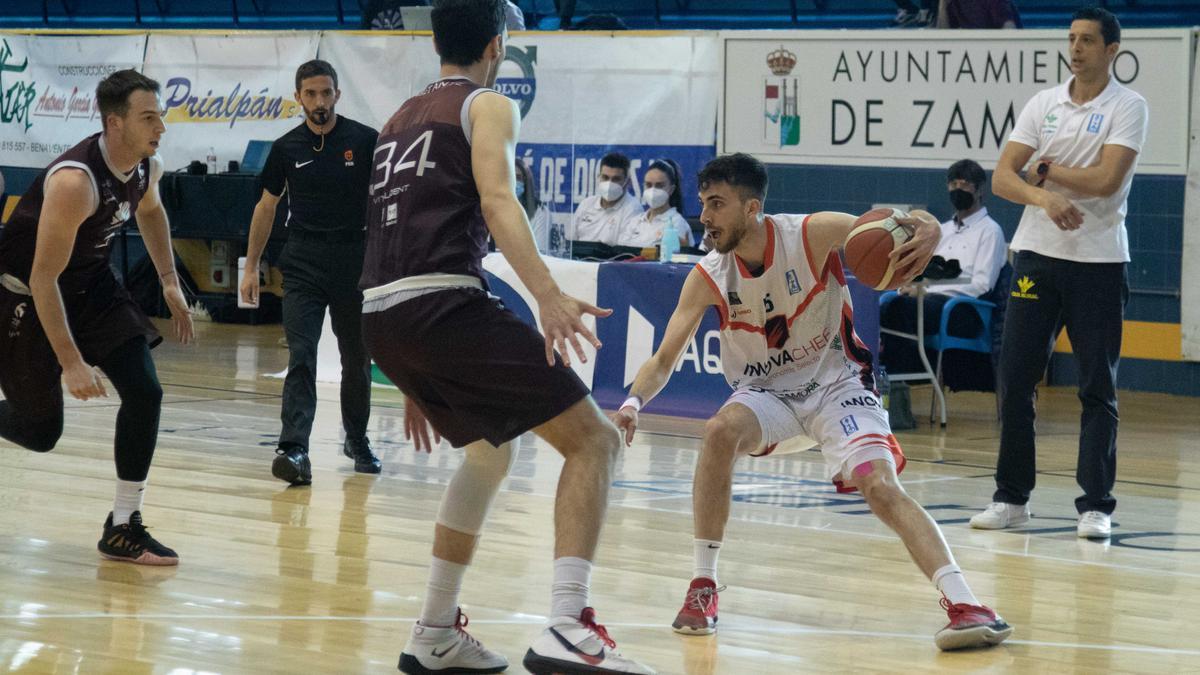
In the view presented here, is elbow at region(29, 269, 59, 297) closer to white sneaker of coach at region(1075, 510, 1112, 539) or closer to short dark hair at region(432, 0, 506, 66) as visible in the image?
short dark hair at region(432, 0, 506, 66)

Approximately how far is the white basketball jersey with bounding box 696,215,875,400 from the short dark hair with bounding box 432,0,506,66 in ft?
4.11

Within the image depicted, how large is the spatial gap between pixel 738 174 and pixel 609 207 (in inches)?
264

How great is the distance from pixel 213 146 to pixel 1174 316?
8.16 meters

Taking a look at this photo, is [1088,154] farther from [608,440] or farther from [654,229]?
[654,229]

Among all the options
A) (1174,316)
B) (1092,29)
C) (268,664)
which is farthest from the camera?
(1174,316)

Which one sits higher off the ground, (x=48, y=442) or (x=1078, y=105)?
(x=1078, y=105)

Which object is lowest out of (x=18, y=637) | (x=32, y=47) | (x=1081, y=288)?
(x=18, y=637)

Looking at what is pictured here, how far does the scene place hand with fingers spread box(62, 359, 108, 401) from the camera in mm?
5164

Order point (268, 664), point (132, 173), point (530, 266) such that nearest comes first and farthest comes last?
point (530, 266) < point (268, 664) < point (132, 173)

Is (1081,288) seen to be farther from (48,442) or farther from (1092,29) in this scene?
(48,442)

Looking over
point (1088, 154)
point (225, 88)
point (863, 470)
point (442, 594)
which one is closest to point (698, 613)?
point (863, 470)

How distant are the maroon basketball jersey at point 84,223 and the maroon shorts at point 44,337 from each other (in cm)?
7

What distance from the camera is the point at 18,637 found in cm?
455

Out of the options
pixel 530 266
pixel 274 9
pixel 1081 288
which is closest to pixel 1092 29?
pixel 1081 288
